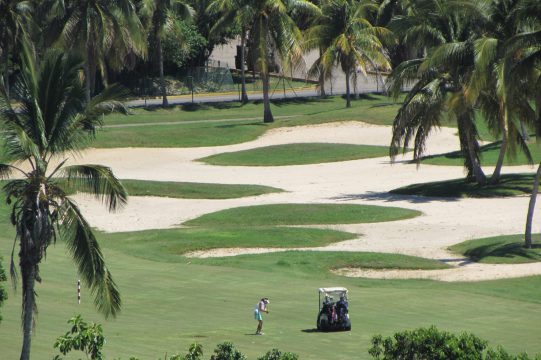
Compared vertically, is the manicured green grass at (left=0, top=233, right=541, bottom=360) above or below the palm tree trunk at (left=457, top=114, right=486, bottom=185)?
below

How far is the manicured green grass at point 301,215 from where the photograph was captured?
2084 inches

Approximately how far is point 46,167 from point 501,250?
2578cm

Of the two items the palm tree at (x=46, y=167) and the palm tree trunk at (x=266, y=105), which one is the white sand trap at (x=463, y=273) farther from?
the palm tree trunk at (x=266, y=105)

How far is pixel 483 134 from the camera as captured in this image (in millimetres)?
74062

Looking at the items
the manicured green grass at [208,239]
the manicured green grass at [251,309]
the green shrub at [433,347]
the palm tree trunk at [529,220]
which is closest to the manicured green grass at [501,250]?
the palm tree trunk at [529,220]

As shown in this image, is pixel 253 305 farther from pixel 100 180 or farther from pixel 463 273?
pixel 100 180

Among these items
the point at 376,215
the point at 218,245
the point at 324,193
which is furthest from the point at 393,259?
the point at 324,193

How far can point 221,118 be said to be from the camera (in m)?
85.4

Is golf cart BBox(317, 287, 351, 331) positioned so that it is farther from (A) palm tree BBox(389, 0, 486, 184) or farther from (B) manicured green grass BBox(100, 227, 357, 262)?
(A) palm tree BBox(389, 0, 486, 184)

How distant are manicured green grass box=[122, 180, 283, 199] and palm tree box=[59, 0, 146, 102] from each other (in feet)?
37.6

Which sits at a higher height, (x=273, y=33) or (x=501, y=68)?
(x=273, y=33)

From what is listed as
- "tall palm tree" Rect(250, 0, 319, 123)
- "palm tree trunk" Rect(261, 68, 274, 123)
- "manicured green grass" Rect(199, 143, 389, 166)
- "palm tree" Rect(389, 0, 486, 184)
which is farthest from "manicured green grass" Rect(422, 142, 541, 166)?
"palm tree trunk" Rect(261, 68, 274, 123)

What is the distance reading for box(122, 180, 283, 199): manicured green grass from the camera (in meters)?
60.5

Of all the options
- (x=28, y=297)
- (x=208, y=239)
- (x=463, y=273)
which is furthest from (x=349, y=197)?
(x=28, y=297)
